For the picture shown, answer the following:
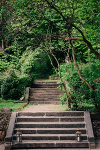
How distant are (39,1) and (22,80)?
6755 mm

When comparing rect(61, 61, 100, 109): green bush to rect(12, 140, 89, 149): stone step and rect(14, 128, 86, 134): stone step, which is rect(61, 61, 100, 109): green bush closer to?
rect(14, 128, 86, 134): stone step

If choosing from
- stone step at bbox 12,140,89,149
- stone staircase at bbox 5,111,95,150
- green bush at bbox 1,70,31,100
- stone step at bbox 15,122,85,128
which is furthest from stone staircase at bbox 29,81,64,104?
stone step at bbox 12,140,89,149

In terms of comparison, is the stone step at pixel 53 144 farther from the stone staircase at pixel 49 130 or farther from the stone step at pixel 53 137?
the stone step at pixel 53 137

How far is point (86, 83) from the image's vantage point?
10.6 meters

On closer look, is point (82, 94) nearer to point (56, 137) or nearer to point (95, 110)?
point (95, 110)

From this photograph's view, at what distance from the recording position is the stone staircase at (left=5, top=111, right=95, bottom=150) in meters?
8.67

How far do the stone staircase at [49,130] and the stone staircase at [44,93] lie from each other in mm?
3974

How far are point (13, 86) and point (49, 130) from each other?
272 inches

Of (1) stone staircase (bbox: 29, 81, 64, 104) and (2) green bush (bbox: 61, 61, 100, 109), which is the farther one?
(1) stone staircase (bbox: 29, 81, 64, 104)

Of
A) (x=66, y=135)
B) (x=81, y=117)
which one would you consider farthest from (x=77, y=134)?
(x=81, y=117)

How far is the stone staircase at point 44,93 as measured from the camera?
47.6ft

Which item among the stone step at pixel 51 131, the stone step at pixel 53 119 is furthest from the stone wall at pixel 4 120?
the stone step at pixel 53 119

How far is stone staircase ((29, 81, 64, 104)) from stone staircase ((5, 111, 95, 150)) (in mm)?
3974

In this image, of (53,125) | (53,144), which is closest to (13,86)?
(53,125)
